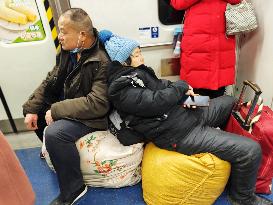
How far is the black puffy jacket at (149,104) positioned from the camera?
173cm

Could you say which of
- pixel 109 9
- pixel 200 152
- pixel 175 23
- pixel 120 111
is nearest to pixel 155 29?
pixel 175 23

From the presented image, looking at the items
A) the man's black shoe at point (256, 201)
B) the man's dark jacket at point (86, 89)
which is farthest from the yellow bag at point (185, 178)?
the man's dark jacket at point (86, 89)

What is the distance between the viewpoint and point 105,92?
6.27 ft

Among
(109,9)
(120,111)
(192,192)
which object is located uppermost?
(109,9)

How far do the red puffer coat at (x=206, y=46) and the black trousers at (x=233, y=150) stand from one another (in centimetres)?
49

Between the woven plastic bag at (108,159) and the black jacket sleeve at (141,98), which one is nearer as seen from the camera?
the black jacket sleeve at (141,98)

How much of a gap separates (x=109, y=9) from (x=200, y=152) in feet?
4.10

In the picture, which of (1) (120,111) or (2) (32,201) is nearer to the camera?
(2) (32,201)

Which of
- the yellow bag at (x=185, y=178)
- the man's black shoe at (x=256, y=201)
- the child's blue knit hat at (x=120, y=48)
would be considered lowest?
the man's black shoe at (x=256, y=201)

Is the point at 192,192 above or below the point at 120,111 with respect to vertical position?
below

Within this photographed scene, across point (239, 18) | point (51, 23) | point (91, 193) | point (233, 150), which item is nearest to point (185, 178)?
point (233, 150)

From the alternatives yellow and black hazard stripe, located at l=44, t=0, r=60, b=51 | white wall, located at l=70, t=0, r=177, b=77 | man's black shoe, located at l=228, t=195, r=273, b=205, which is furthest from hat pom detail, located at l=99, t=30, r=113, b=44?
man's black shoe, located at l=228, t=195, r=273, b=205

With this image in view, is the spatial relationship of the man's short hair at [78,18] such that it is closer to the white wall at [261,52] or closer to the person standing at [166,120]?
the person standing at [166,120]

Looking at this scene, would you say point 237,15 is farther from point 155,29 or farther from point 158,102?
point 158,102
